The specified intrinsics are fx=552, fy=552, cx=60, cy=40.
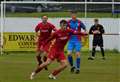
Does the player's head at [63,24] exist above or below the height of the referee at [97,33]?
above

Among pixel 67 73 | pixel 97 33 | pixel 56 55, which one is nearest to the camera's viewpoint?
pixel 56 55

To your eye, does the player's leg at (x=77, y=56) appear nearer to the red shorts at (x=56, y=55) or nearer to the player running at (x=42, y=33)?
the player running at (x=42, y=33)

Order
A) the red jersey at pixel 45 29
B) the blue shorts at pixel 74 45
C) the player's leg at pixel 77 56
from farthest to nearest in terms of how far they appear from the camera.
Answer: the blue shorts at pixel 74 45
the player's leg at pixel 77 56
the red jersey at pixel 45 29

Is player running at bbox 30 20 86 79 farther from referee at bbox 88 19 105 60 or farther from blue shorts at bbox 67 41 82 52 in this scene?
referee at bbox 88 19 105 60

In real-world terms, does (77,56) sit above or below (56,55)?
below

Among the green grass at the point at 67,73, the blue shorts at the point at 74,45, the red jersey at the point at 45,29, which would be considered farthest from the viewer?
the blue shorts at the point at 74,45

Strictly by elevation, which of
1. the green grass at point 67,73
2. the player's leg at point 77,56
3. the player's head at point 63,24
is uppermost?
the player's head at point 63,24

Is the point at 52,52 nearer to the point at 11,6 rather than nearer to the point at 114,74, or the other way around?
the point at 114,74

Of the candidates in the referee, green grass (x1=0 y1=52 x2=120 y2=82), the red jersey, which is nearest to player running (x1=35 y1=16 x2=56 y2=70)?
the red jersey

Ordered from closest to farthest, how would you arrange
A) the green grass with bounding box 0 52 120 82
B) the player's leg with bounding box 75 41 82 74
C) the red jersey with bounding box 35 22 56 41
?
the green grass with bounding box 0 52 120 82 < the red jersey with bounding box 35 22 56 41 < the player's leg with bounding box 75 41 82 74

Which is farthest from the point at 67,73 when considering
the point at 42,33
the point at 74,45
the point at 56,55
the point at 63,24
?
the point at 63,24

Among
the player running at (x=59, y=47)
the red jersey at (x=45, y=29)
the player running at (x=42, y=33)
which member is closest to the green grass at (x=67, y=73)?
the player running at (x=59, y=47)

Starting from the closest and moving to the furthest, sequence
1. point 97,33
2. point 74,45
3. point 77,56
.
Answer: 1. point 77,56
2. point 74,45
3. point 97,33

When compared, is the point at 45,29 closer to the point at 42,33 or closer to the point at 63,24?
the point at 42,33
